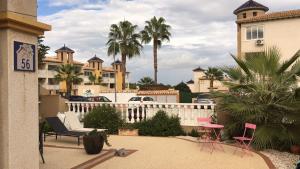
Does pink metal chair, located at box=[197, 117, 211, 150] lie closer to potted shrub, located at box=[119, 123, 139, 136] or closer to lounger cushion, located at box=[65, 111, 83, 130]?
potted shrub, located at box=[119, 123, 139, 136]

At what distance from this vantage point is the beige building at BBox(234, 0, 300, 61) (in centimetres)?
3894

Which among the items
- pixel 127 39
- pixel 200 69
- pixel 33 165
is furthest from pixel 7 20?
pixel 200 69

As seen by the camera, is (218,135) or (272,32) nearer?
(218,135)

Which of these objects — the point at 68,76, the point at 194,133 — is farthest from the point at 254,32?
the point at 68,76

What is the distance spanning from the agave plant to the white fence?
2.63 m

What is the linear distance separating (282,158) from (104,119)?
7.59 meters

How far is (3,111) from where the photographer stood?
5910 millimetres

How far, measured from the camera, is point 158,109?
15.6 meters

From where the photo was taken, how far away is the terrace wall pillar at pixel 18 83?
587cm

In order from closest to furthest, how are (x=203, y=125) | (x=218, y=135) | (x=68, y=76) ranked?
1. (x=203, y=125)
2. (x=218, y=135)
3. (x=68, y=76)

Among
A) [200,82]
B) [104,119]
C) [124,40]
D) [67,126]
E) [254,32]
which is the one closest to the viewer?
[67,126]

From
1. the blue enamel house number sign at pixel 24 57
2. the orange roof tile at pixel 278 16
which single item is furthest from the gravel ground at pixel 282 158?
the orange roof tile at pixel 278 16

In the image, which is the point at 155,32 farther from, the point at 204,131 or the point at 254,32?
the point at 204,131

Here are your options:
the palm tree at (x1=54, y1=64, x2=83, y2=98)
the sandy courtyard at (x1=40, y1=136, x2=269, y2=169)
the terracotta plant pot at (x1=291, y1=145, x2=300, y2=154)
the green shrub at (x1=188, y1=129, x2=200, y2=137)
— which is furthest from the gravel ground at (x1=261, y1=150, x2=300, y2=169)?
the palm tree at (x1=54, y1=64, x2=83, y2=98)
